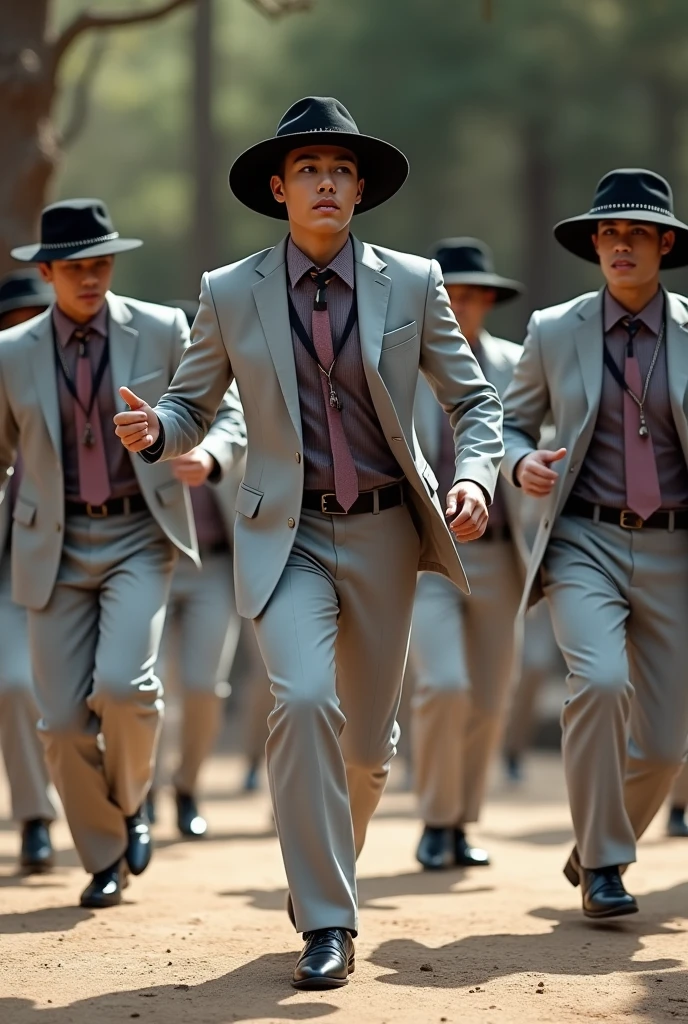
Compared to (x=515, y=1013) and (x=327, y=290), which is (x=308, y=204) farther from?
(x=515, y=1013)

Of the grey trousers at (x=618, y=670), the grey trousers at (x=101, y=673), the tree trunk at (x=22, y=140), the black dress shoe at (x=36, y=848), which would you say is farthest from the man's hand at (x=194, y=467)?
the tree trunk at (x=22, y=140)

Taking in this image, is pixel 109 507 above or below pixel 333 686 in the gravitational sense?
above

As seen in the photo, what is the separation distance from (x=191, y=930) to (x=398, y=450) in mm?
1905

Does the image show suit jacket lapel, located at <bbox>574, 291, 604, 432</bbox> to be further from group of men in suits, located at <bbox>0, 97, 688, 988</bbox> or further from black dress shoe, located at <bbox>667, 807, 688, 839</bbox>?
black dress shoe, located at <bbox>667, 807, 688, 839</bbox>

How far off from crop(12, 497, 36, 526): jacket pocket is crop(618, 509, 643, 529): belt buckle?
2272 millimetres

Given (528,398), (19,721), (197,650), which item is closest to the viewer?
(528,398)

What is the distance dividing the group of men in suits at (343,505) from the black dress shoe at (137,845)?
0.05 ft

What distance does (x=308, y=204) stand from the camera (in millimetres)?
5699

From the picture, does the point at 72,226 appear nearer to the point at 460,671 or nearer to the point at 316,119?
the point at 316,119

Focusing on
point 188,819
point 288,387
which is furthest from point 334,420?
point 188,819

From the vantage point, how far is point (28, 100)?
33.6ft

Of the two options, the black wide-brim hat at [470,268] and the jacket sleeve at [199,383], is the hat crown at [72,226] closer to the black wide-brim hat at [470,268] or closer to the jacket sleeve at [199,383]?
the jacket sleeve at [199,383]

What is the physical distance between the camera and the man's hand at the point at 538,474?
20.6ft

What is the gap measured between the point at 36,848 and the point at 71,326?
2.45 m
